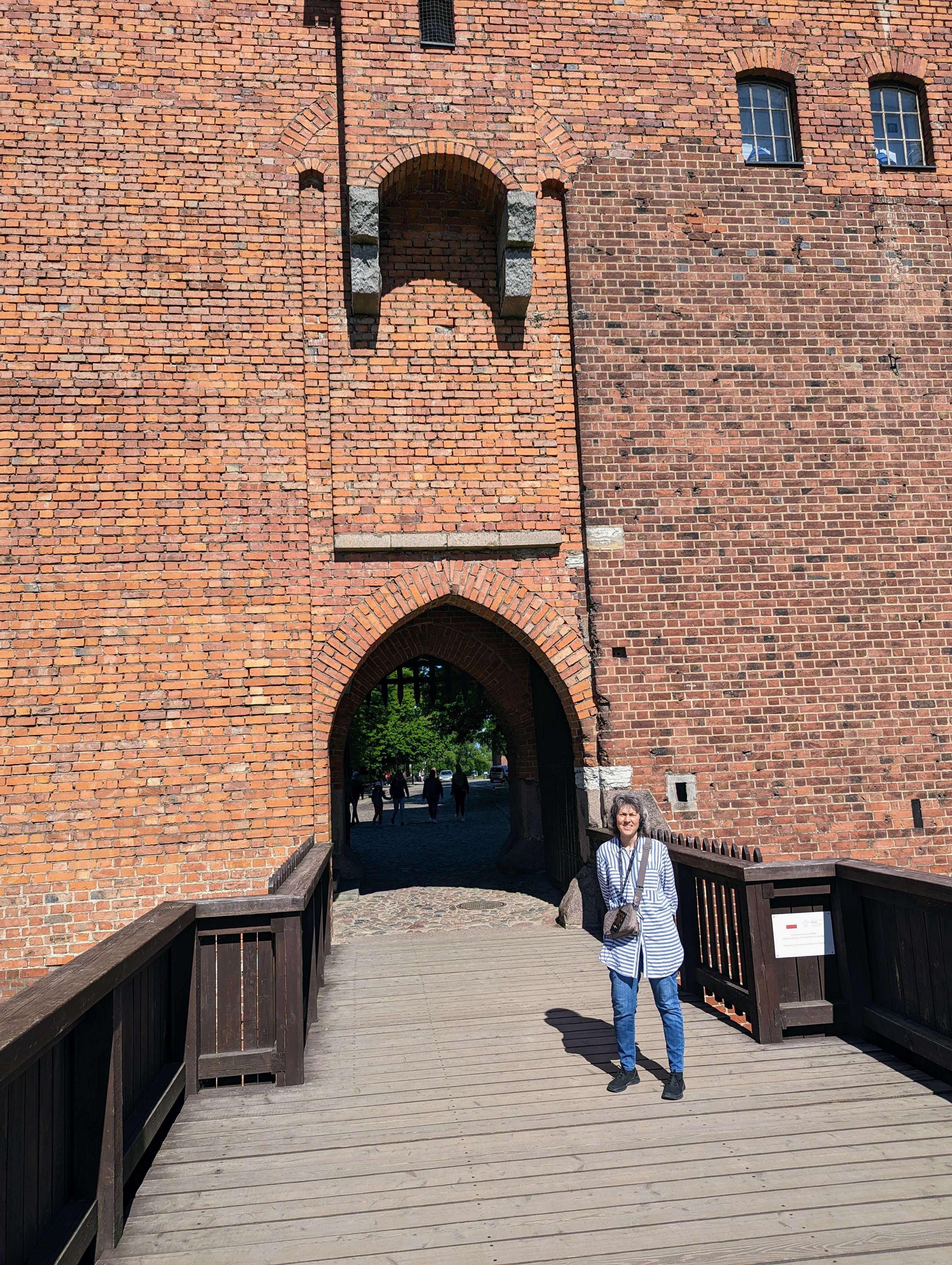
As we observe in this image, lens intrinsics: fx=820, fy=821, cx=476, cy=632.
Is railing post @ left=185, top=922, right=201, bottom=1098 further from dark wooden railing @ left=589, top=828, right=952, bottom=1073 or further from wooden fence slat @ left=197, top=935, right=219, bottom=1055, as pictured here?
dark wooden railing @ left=589, top=828, right=952, bottom=1073

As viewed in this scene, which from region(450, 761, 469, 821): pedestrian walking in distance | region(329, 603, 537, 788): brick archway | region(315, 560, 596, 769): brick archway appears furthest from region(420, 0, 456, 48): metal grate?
region(450, 761, 469, 821): pedestrian walking in distance

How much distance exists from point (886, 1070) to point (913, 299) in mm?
7957

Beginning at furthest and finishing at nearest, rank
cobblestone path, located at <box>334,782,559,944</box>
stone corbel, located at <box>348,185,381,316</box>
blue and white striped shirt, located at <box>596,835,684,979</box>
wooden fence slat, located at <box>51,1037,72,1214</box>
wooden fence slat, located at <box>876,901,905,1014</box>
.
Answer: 1. cobblestone path, located at <box>334,782,559,944</box>
2. stone corbel, located at <box>348,185,381,316</box>
3. wooden fence slat, located at <box>876,901,905,1014</box>
4. blue and white striped shirt, located at <box>596,835,684,979</box>
5. wooden fence slat, located at <box>51,1037,72,1214</box>

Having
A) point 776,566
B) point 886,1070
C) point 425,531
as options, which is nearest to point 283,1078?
point 886,1070

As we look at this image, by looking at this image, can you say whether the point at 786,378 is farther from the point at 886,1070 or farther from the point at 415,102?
the point at 886,1070

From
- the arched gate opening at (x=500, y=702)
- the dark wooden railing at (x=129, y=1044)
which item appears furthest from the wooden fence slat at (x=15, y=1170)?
the arched gate opening at (x=500, y=702)

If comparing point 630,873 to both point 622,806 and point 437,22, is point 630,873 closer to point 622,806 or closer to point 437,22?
point 622,806

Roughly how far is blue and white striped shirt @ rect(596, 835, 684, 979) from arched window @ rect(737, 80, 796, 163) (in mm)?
8221

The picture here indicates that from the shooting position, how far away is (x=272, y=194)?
8094mm

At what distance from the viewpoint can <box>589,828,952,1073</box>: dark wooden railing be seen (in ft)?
13.3

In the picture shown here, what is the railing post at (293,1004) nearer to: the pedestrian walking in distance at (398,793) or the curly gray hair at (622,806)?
the curly gray hair at (622,806)

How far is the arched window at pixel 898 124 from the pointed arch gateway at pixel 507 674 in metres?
6.58

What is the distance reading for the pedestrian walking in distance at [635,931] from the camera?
4.12 meters

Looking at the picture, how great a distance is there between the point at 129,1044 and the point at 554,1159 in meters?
1.87
